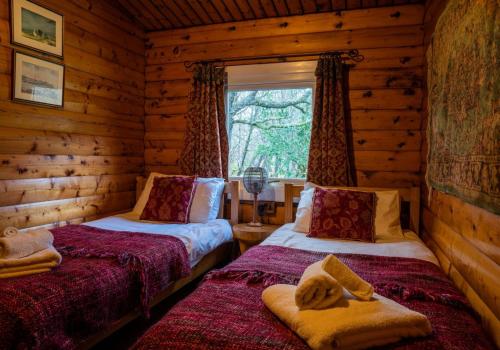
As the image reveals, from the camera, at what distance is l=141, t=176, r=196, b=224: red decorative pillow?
9.41 ft

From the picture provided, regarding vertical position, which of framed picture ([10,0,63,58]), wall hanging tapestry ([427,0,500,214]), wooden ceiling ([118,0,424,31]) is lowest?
wall hanging tapestry ([427,0,500,214])

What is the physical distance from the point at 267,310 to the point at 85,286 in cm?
90

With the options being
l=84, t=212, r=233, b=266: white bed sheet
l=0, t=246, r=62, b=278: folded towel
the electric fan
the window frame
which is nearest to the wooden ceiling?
the window frame

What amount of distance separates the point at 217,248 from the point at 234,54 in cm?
181

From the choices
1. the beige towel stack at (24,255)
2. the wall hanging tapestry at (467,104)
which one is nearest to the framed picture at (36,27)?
the beige towel stack at (24,255)

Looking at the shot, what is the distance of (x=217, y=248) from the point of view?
116 inches

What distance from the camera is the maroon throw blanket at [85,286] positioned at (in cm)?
136

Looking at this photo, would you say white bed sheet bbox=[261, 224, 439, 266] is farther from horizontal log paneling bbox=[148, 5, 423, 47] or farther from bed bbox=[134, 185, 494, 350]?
horizontal log paneling bbox=[148, 5, 423, 47]

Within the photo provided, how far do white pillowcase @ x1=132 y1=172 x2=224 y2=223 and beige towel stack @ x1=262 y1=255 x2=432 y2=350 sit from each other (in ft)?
→ 5.58

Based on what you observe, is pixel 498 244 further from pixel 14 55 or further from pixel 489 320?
pixel 14 55

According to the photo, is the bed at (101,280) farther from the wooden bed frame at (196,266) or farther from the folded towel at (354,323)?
the folded towel at (354,323)

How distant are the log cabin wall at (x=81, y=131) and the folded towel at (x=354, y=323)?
83.4 inches

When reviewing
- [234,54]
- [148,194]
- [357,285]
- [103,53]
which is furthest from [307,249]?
[103,53]

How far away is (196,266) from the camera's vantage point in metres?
2.62
